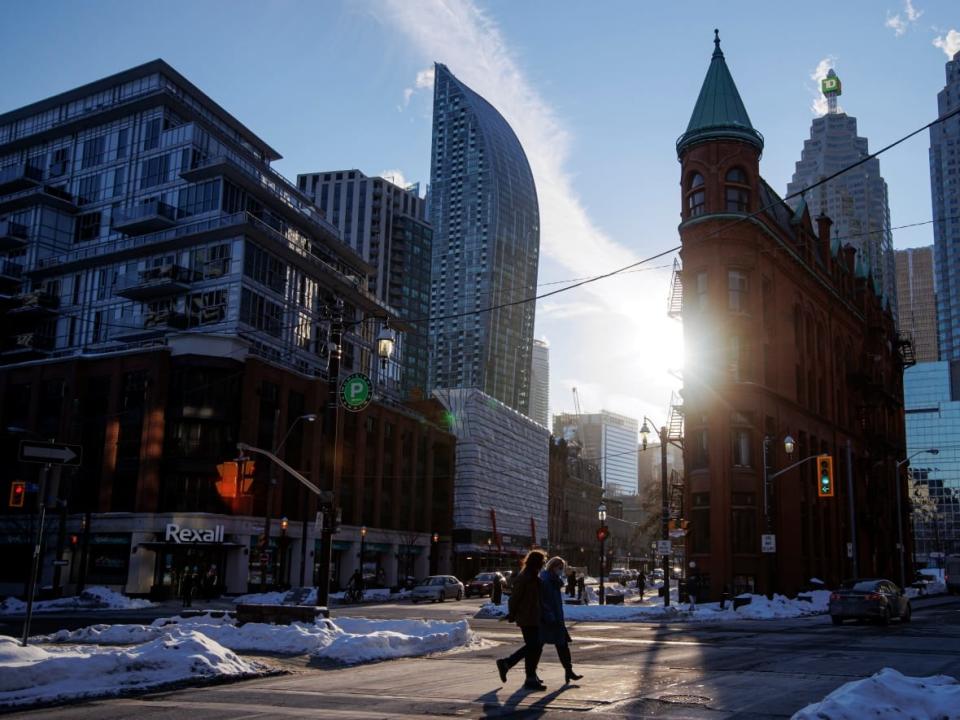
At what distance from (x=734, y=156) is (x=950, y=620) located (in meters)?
28.6

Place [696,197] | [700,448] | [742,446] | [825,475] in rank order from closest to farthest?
[825,475] → [742,446] → [700,448] → [696,197]

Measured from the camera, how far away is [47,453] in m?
15.4

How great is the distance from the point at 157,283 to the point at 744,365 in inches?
1695

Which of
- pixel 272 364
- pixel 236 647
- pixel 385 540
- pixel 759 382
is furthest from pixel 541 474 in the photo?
pixel 236 647

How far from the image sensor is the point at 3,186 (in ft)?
264

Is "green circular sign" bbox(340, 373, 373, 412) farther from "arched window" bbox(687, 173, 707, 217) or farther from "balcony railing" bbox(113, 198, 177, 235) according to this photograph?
"balcony railing" bbox(113, 198, 177, 235)

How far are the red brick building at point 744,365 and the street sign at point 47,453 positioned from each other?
3343cm

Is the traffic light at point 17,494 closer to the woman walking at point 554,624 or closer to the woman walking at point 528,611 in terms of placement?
the woman walking at point 528,611

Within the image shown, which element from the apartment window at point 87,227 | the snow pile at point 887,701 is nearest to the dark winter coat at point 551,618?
the snow pile at point 887,701

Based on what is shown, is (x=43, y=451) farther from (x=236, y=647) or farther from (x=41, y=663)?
(x=236, y=647)

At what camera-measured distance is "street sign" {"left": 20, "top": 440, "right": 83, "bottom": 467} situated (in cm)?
1530

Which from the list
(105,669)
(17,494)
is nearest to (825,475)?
(17,494)

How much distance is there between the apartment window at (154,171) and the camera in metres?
73.1

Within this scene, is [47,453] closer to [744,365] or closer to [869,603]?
[869,603]
